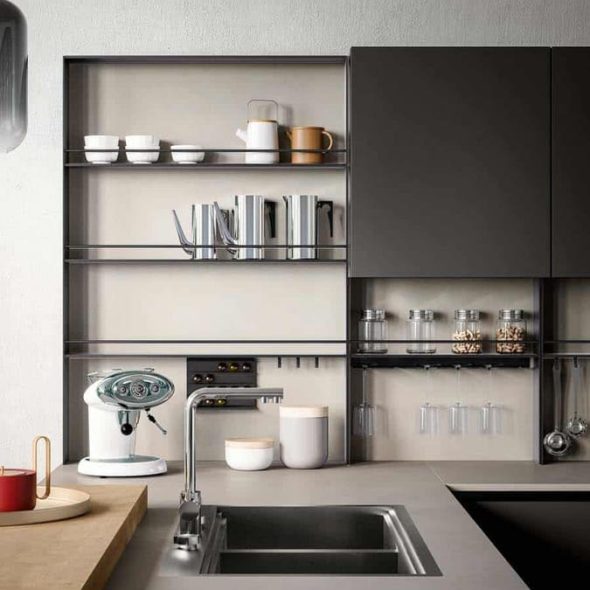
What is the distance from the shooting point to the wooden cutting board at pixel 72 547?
1.91 metres

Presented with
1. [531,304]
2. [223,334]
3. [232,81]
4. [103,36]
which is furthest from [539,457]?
[103,36]

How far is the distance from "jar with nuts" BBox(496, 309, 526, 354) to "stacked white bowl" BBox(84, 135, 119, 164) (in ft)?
4.76

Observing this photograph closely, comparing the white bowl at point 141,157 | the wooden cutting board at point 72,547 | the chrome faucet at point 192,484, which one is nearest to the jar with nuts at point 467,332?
the white bowl at point 141,157

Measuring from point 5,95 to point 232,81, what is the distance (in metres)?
1.95

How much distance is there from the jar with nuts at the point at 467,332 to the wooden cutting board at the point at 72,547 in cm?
143

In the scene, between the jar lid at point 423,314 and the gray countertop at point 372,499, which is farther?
the jar lid at point 423,314

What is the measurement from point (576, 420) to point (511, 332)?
394mm

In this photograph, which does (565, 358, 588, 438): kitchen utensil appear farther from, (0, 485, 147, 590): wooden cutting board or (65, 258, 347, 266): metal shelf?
(0, 485, 147, 590): wooden cutting board

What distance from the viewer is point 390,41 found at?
3.67 m

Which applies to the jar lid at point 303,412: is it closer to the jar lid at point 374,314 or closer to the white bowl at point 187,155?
the jar lid at point 374,314

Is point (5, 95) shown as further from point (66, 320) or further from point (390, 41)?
point (390, 41)

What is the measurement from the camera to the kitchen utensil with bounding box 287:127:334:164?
3584mm

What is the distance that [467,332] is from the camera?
3.66 metres

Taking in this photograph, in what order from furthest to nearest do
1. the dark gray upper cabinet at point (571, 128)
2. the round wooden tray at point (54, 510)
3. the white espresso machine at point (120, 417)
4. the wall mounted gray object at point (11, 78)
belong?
the dark gray upper cabinet at point (571, 128) → the white espresso machine at point (120, 417) → the round wooden tray at point (54, 510) → the wall mounted gray object at point (11, 78)
